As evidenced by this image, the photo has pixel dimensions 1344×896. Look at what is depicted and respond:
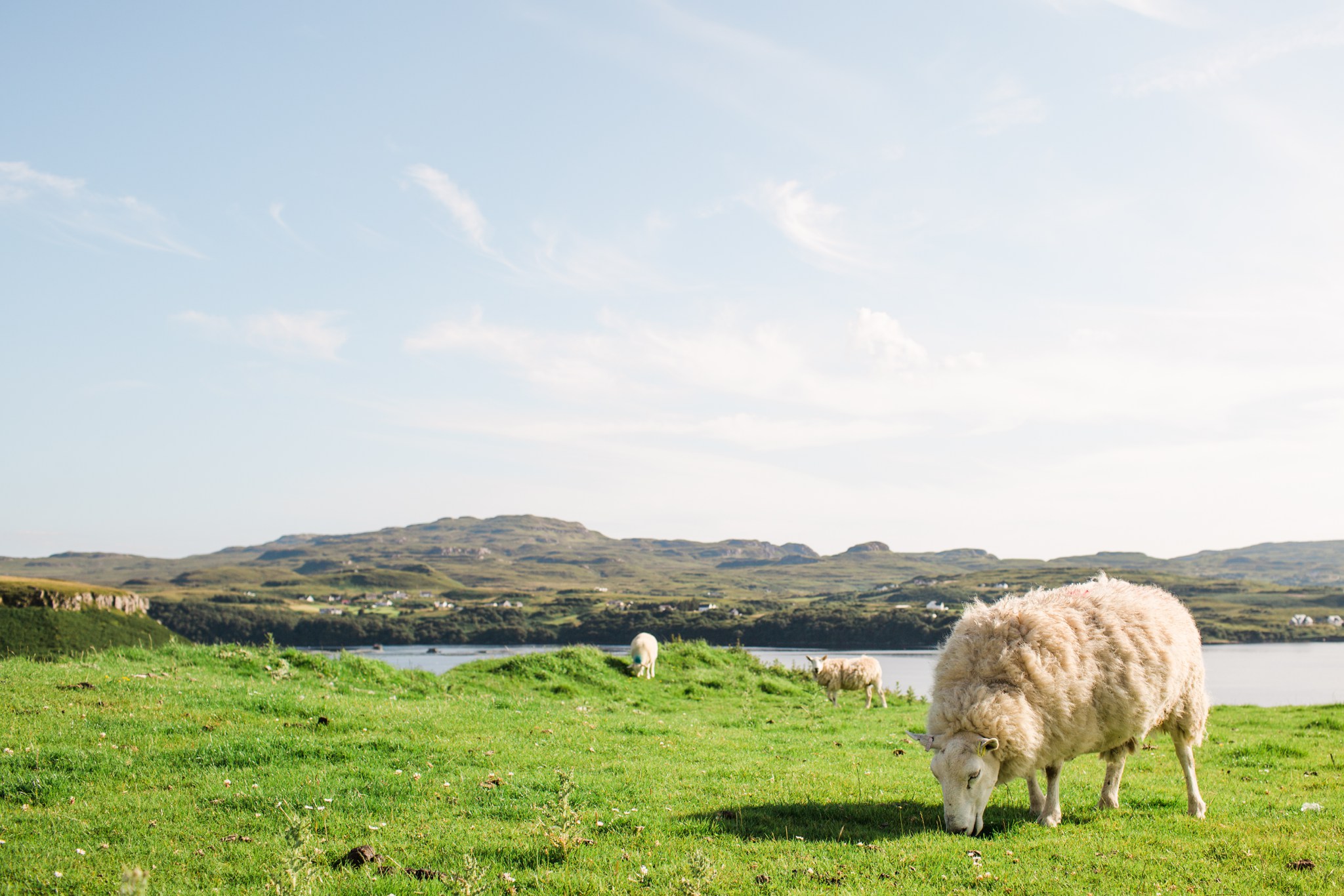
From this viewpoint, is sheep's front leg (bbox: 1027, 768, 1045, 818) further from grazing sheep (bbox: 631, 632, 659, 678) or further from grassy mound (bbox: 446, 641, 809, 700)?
grazing sheep (bbox: 631, 632, 659, 678)

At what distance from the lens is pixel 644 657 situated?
2756 centimetres

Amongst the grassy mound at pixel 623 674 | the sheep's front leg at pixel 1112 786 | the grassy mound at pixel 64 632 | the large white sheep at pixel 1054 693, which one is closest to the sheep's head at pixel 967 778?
the large white sheep at pixel 1054 693

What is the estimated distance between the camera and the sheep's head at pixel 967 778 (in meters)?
8.42

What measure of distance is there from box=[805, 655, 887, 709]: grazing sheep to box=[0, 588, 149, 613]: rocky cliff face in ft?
83.0

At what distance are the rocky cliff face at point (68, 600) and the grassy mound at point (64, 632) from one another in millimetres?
740

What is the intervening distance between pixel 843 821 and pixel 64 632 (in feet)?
80.0

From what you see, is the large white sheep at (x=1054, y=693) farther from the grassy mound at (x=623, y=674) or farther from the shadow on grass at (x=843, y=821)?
the grassy mound at (x=623, y=674)

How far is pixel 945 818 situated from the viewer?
8.55 metres

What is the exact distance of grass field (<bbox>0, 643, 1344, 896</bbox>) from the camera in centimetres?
659

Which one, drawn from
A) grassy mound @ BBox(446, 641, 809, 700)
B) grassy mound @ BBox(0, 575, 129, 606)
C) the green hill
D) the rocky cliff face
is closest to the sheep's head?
grassy mound @ BBox(446, 641, 809, 700)

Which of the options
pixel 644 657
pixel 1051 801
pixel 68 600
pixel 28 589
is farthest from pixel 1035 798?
pixel 28 589

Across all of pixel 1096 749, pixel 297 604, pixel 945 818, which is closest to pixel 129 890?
pixel 945 818

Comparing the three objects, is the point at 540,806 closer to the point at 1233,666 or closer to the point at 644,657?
the point at 644,657

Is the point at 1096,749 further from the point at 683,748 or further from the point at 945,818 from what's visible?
the point at 683,748
